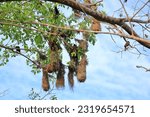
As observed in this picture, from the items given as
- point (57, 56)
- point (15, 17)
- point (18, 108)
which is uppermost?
point (15, 17)

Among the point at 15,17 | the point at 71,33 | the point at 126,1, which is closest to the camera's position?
the point at 126,1

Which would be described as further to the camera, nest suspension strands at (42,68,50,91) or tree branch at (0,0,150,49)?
nest suspension strands at (42,68,50,91)

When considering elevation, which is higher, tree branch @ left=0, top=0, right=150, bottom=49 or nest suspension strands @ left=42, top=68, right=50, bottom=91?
tree branch @ left=0, top=0, right=150, bottom=49

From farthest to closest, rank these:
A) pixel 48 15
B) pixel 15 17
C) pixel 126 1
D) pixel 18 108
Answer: pixel 48 15, pixel 15 17, pixel 18 108, pixel 126 1

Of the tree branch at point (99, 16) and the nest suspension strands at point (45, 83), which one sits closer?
the tree branch at point (99, 16)

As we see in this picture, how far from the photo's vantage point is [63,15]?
534 inches

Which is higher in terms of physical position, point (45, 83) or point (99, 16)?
point (99, 16)

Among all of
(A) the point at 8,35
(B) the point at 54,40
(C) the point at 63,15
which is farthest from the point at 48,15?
(B) the point at 54,40

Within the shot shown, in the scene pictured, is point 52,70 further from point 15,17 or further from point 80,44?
point 15,17

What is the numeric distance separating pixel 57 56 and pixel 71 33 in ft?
5.49

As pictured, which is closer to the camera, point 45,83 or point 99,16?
point 99,16

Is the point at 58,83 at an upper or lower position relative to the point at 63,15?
lower

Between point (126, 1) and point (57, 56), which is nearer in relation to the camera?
point (126, 1)

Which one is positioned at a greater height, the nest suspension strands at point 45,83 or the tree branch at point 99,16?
the tree branch at point 99,16
